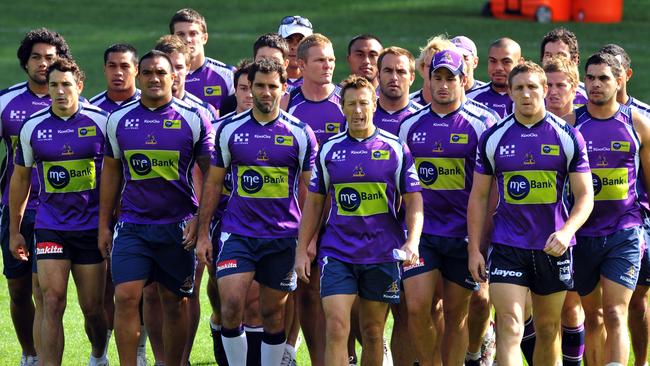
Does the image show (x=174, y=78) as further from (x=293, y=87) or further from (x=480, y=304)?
(x=480, y=304)

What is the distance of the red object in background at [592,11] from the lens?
27172 millimetres

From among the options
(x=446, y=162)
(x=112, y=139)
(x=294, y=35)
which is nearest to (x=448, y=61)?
(x=446, y=162)

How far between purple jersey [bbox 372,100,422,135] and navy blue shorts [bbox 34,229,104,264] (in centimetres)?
246

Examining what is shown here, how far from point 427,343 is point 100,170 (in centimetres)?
297

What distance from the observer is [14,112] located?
10930 millimetres

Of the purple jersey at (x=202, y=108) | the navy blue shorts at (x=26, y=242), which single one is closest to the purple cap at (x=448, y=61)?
the purple jersey at (x=202, y=108)

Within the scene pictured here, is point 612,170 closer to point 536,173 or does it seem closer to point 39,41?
point 536,173

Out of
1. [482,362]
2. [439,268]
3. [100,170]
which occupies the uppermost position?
[100,170]

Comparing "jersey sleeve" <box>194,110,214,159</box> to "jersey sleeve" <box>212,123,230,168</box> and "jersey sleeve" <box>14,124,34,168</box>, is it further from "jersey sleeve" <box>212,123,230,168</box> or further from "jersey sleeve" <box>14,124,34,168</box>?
"jersey sleeve" <box>14,124,34,168</box>

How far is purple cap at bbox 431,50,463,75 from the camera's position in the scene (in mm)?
9938

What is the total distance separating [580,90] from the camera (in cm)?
1137

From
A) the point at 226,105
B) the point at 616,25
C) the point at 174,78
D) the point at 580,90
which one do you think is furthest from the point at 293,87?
the point at 616,25

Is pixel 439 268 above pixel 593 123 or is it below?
below

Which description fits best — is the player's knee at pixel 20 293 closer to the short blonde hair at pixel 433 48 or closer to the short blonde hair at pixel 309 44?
the short blonde hair at pixel 309 44
